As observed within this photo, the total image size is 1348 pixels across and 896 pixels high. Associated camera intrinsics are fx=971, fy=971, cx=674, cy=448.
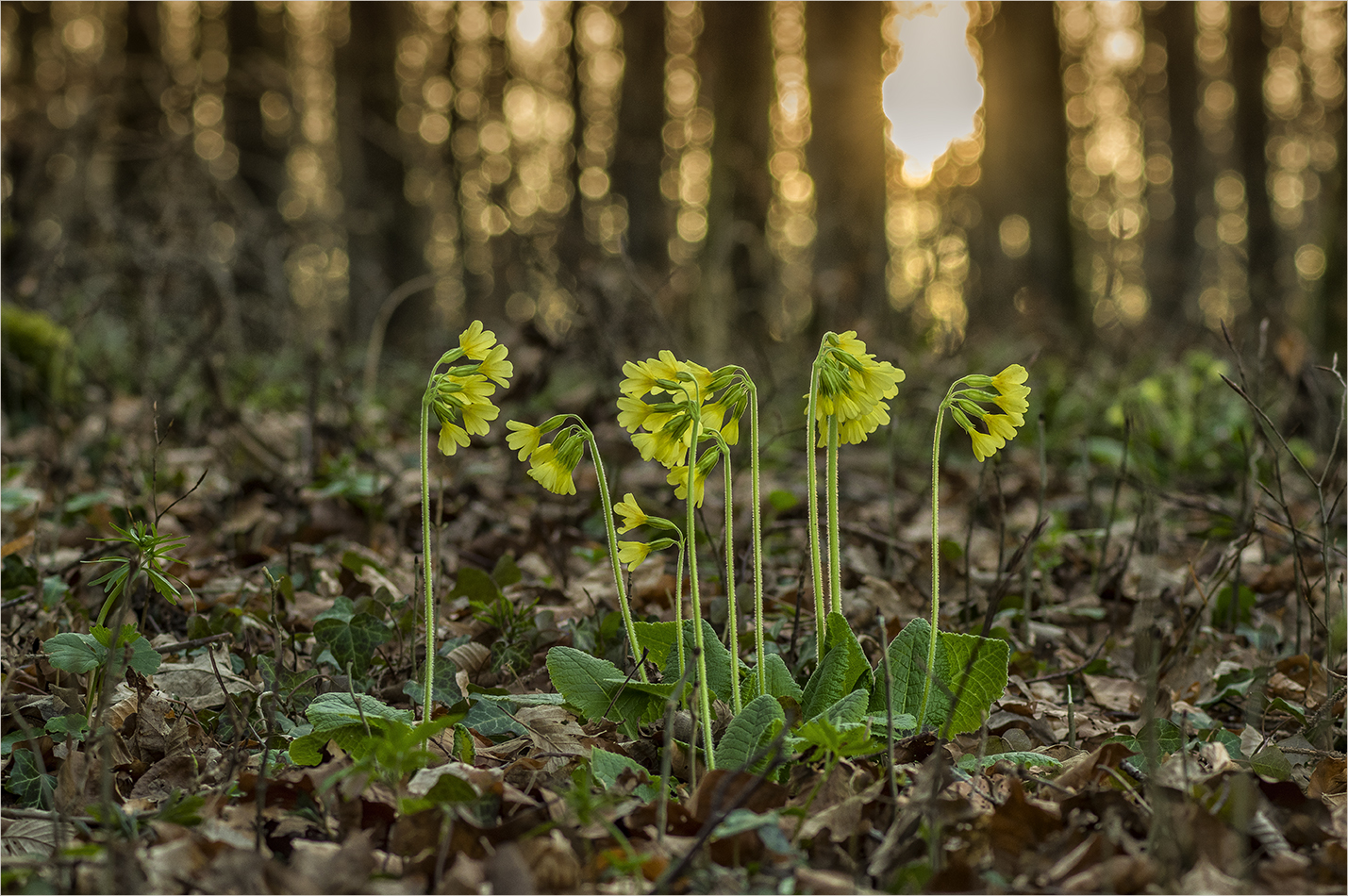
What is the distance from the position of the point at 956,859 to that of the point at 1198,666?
135 centimetres

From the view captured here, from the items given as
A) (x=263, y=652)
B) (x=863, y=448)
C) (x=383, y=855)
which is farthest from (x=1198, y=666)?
(x=863, y=448)

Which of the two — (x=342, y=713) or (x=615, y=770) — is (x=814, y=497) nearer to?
(x=615, y=770)

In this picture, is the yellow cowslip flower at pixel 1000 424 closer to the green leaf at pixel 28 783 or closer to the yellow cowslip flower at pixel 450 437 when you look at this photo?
the yellow cowslip flower at pixel 450 437

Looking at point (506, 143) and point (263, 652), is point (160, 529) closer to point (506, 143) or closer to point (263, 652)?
point (263, 652)

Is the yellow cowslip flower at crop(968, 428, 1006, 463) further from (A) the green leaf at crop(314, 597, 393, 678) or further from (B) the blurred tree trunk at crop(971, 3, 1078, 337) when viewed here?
(B) the blurred tree trunk at crop(971, 3, 1078, 337)

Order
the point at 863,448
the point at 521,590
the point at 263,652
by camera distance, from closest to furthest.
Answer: the point at 263,652, the point at 521,590, the point at 863,448

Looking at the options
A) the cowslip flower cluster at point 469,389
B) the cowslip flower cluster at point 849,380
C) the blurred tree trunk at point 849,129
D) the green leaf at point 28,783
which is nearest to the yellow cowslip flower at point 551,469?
the cowslip flower cluster at point 469,389

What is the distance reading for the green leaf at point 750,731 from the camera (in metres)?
1.61

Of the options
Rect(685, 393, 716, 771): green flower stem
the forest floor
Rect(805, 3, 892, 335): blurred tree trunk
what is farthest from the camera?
Rect(805, 3, 892, 335): blurred tree trunk

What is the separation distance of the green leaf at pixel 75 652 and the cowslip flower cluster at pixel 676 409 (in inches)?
41.6

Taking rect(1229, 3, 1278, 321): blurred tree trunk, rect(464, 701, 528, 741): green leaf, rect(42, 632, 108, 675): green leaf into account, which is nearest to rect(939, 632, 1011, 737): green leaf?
rect(464, 701, 528, 741): green leaf

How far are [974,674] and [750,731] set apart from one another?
1.41ft

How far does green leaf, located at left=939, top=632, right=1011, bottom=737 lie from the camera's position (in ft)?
5.59

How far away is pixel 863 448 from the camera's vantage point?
528 centimetres
